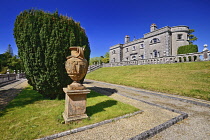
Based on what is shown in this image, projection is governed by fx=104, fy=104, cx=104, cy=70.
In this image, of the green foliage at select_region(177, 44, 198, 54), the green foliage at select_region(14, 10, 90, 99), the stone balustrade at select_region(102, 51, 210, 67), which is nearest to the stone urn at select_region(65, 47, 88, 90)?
the green foliage at select_region(14, 10, 90, 99)

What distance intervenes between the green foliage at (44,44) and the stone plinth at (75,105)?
8.16ft

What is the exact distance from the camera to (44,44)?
5582 mm

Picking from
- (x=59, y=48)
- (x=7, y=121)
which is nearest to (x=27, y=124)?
(x=7, y=121)

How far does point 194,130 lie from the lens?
11.0 ft

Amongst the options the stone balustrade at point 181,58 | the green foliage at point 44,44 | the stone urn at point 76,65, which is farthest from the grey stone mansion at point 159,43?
the stone urn at point 76,65

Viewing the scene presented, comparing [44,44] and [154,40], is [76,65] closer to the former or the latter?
[44,44]

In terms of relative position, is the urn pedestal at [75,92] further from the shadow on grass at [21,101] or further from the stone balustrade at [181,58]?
the stone balustrade at [181,58]

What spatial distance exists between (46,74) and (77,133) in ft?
12.8

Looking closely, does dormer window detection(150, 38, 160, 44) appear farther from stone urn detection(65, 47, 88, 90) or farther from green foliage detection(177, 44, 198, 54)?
stone urn detection(65, 47, 88, 90)

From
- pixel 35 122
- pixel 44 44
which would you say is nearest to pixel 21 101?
pixel 35 122

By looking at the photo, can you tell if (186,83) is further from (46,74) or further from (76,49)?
(46,74)

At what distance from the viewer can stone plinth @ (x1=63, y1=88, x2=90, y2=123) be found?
3.77m

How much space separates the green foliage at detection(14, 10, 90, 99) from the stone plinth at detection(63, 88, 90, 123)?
8.16ft

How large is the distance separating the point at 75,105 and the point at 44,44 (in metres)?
3.82
